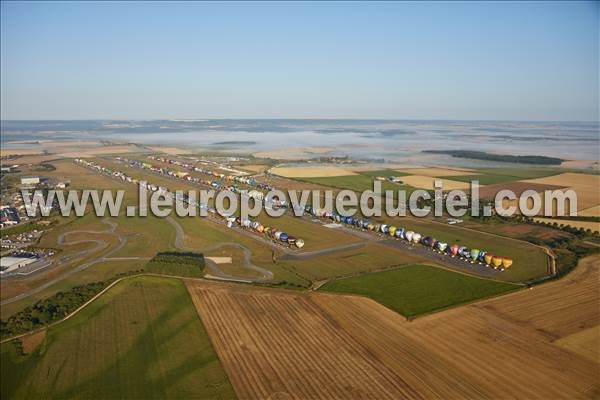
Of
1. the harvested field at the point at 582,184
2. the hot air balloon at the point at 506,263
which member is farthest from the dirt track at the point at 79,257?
the harvested field at the point at 582,184

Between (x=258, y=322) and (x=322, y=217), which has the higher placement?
(x=322, y=217)

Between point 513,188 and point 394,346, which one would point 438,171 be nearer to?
point 513,188

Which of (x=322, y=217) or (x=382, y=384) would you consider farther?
(x=322, y=217)

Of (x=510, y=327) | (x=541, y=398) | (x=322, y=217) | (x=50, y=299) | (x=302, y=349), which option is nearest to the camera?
(x=541, y=398)

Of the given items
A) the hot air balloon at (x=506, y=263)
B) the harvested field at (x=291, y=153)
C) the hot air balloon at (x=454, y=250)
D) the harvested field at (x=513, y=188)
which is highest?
the harvested field at (x=291, y=153)

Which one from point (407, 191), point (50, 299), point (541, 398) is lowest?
point (541, 398)

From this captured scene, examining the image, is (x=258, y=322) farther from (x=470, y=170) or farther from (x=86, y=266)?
(x=470, y=170)

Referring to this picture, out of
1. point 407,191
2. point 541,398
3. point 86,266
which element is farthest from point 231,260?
point 407,191

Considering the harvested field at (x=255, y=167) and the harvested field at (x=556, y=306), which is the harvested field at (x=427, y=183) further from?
the harvested field at (x=556, y=306)
